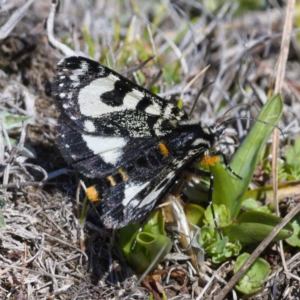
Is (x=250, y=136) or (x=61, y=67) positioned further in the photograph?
(x=250, y=136)

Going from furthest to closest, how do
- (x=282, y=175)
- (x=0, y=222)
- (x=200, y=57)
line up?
(x=200, y=57) < (x=282, y=175) < (x=0, y=222)

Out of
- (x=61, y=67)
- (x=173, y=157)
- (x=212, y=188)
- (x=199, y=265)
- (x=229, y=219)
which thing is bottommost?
(x=199, y=265)

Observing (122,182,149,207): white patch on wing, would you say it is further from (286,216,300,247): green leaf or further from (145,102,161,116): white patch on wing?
(286,216,300,247): green leaf

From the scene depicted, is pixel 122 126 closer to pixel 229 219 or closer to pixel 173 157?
pixel 173 157

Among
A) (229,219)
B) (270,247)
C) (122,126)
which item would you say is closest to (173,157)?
(122,126)

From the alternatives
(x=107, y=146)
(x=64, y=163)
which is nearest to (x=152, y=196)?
(x=107, y=146)

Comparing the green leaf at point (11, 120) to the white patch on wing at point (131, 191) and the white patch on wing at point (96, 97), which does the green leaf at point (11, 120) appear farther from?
the white patch on wing at point (131, 191)

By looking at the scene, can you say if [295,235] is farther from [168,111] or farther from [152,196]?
[168,111]

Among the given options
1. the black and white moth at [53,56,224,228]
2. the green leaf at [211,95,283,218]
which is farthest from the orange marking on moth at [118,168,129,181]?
the green leaf at [211,95,283,218]
